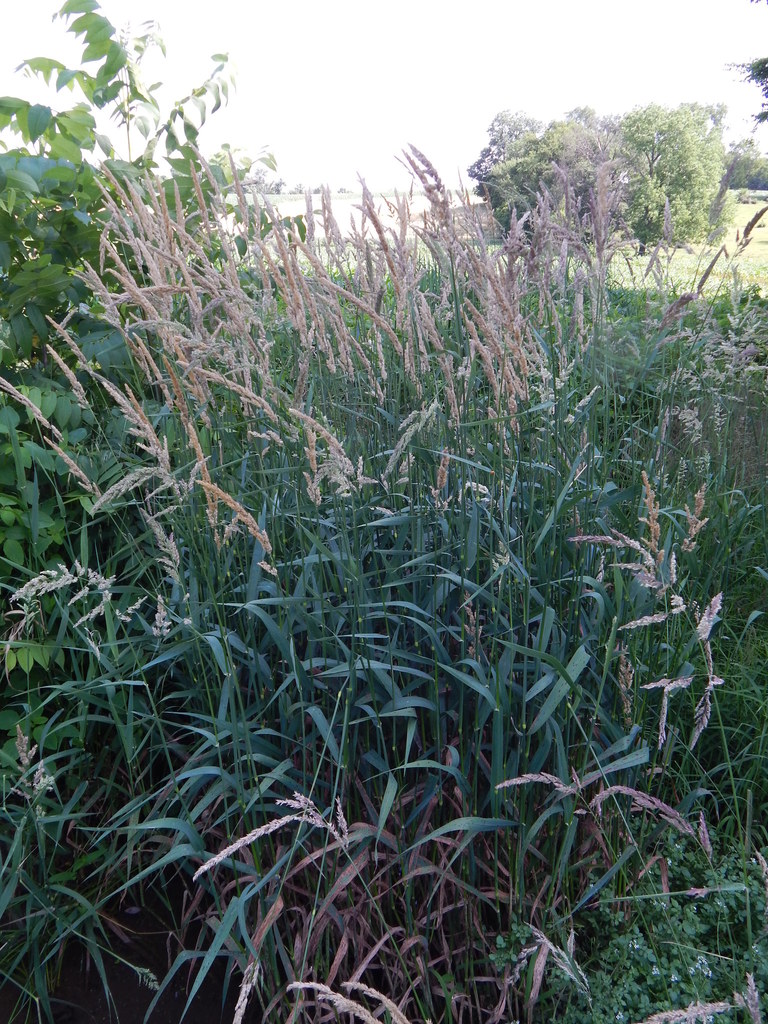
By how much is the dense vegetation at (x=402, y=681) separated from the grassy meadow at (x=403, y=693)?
0.04 ft

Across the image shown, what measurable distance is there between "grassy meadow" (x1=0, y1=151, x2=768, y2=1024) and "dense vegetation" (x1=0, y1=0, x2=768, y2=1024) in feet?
0.04

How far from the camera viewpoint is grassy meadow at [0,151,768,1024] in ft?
5.60

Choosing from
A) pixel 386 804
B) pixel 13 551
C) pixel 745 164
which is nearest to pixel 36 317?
pixel 13 551

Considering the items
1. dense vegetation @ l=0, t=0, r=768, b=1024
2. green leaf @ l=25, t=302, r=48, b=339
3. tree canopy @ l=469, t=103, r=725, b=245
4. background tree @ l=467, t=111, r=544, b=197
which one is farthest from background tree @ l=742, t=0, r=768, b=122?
green leaf @ l=25, t=302, r=48, b=339

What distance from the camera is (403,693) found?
1.93 meters

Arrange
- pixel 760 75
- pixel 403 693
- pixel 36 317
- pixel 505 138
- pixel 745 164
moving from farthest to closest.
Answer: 1. pixel 505 138
2. pixel 760 75
3. pixel 745 164
4. pixel 36 317
5. pixel 403 693

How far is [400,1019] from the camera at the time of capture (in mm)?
1200

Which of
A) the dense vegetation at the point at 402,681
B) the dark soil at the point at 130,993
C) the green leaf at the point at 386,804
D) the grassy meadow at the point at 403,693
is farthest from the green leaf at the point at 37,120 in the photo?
→ the dark soil at the point at 130,993

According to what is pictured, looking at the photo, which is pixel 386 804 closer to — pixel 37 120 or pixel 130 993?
pixel 130 993

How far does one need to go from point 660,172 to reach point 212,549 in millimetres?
8220

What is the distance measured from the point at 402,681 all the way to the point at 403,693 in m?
0.07

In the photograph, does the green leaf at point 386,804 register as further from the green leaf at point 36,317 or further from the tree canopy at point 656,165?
the tree canopy at point 656,165

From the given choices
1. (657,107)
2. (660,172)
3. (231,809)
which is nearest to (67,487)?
(231,809)

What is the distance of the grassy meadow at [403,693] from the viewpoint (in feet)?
5.60
